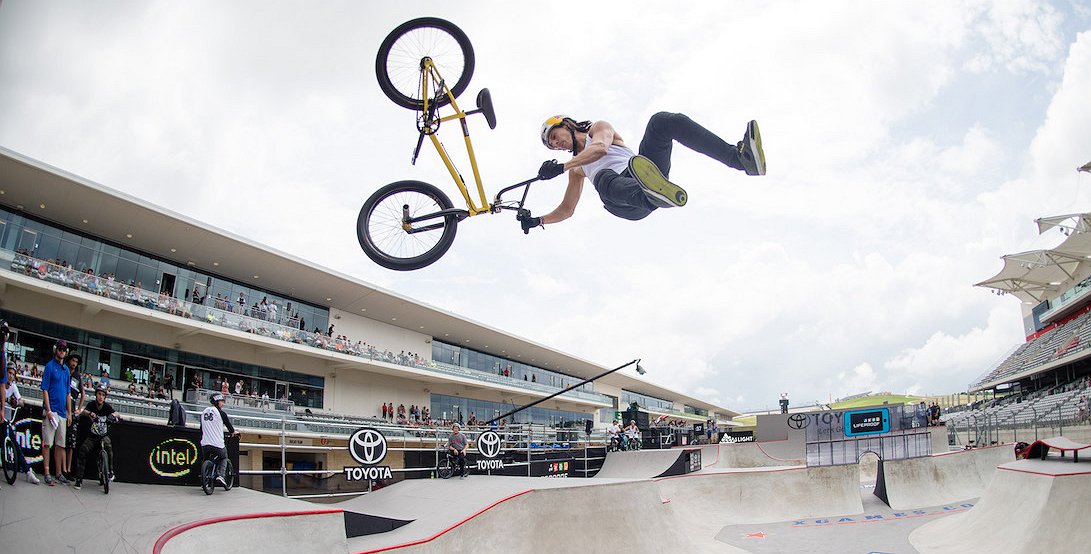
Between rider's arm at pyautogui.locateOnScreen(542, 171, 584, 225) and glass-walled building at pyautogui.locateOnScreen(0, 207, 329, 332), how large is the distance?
1673 cm

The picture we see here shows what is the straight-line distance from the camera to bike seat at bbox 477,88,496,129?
745 centimetres

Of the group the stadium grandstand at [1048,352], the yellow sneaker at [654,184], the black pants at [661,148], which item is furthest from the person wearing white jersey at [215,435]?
the stadium grandstand at [1048,352]

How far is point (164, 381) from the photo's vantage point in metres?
21.0

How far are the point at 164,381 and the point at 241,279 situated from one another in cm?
570

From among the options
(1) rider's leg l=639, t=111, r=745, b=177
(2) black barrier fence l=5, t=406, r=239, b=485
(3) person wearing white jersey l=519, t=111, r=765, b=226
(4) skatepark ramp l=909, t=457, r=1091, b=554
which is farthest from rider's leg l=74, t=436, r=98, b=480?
(4) skatepark ramp l=909, t=457, r=1091, b=554

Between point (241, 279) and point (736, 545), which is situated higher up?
point (241, 279)

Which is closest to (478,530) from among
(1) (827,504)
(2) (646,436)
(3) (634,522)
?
(3) (634,522)

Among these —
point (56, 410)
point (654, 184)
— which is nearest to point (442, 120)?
point (654, 184)

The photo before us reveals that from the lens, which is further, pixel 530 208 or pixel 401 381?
pixel 401 381

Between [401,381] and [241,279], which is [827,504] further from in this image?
[241,279]

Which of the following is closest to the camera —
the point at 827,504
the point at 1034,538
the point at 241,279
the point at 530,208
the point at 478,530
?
the point at 530,208

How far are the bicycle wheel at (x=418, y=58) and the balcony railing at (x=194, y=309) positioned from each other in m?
15.2

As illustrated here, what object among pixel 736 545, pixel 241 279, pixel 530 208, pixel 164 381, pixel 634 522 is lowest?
pixel 736 545

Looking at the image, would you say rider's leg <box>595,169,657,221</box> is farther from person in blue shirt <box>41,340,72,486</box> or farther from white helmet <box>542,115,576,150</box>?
person in blue shirt <box>41,340,72,486</box>
